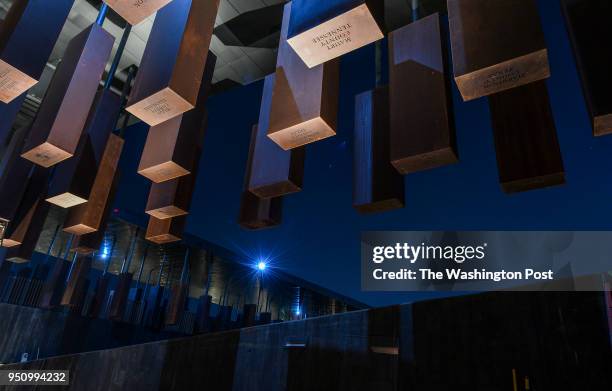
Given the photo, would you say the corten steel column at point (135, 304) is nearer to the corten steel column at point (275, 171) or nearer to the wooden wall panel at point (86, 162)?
the wooden wall panel at point (86, 162)

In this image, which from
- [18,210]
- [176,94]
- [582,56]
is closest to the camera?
[582,56]

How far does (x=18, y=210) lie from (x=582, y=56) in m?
4.37

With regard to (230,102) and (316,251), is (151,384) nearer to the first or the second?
(230,102)

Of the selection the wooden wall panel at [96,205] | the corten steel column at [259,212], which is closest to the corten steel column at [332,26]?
the corten steel column at [259,212]

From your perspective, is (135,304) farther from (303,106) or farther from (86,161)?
(303,106)

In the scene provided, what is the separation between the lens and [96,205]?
293 centimetres

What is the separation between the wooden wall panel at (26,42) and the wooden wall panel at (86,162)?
84cm

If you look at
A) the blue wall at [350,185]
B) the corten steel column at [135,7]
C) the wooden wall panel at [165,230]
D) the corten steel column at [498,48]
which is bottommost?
the wooden wall panel at [165,230]

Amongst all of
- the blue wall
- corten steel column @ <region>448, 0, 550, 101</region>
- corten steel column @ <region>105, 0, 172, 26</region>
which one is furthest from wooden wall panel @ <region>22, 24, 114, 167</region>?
the blue wall

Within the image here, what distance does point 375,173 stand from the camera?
2.00 metres

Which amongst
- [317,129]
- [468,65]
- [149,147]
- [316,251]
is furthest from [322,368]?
[316,251]

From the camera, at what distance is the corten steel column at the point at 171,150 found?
2.25 meters

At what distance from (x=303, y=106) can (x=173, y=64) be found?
610 mm

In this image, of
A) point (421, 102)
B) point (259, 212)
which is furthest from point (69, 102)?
→ point (421, 102)
